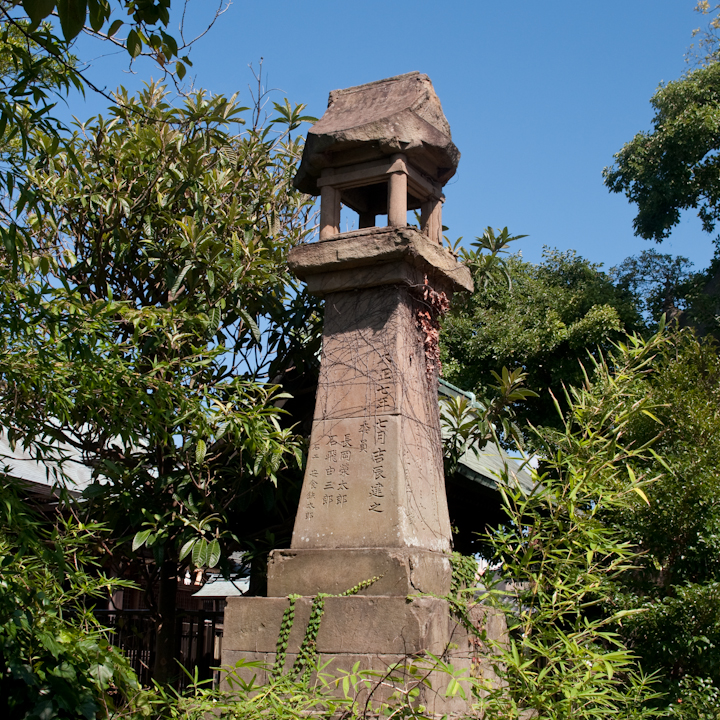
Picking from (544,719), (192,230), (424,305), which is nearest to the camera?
(544,719)

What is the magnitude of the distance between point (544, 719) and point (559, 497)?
40.1 inches

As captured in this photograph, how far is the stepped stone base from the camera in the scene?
12.5 feet

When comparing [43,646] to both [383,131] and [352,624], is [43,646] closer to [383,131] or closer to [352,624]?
[352,624]

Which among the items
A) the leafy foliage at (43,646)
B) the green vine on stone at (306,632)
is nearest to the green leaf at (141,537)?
the leafy foliage at (43,646)

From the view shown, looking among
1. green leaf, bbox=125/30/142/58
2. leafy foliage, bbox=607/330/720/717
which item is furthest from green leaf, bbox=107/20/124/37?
leafy foliage, bbox=607/330/720/717

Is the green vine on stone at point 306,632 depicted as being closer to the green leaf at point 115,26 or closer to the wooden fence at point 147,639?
the wooden fence at point 147,639

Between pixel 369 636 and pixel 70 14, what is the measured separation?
3045 mm

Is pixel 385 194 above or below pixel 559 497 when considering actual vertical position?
above

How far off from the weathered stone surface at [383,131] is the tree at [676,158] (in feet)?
26.7

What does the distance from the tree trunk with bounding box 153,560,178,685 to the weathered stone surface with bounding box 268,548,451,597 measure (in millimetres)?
1713

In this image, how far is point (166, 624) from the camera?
595 centimetres

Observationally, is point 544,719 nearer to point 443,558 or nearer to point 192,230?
point 443,558

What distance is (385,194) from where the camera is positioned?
5.90m

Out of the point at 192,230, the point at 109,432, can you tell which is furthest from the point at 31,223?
the point at 109,432
